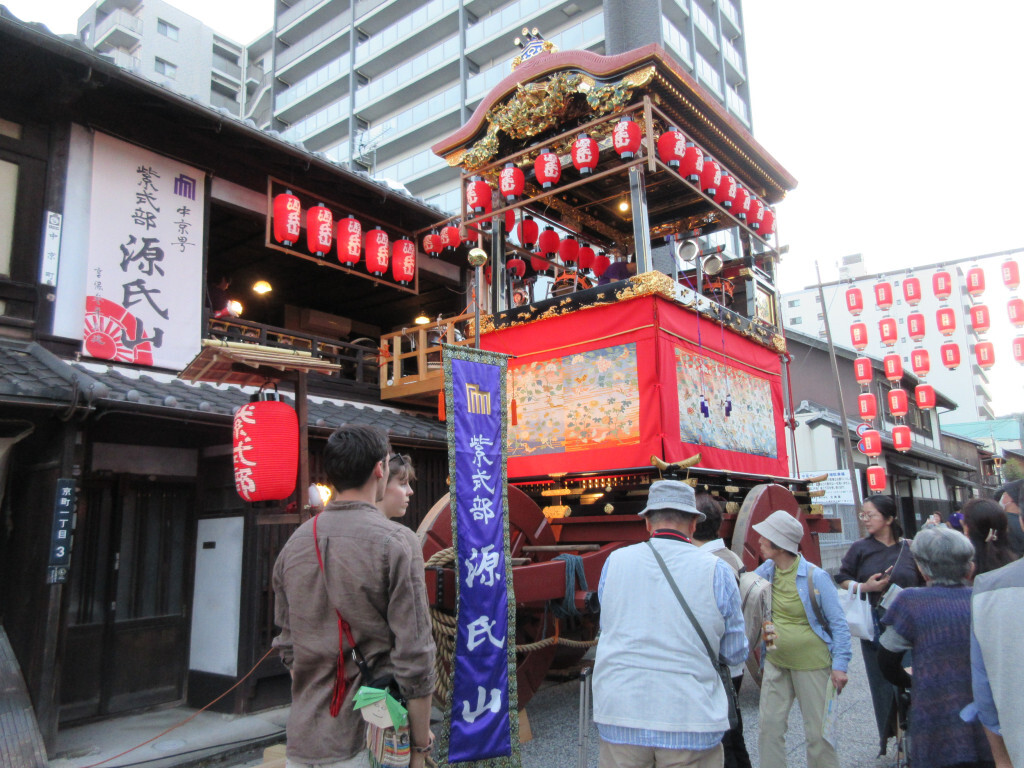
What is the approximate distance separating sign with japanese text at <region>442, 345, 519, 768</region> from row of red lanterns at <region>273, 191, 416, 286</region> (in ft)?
19.5

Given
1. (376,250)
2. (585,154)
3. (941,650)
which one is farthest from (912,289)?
(941,650)

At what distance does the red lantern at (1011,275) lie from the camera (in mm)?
19266

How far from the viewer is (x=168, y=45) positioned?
124ft

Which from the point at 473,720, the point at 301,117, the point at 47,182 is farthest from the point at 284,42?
the point at 473,720

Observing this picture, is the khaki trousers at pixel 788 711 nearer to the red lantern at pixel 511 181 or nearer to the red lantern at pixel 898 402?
the red lantern at pixel 511 181

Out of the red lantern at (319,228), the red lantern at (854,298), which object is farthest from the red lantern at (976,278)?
the red lantern at (319,228)

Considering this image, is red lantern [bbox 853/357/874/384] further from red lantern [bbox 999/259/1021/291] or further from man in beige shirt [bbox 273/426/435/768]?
man in beige shirt [bbox 273/426/435/768]

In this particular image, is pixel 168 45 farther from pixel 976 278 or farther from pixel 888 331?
pixel 976 278

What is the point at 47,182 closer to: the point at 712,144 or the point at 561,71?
the point at 561,71

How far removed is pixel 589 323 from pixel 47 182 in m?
5.93

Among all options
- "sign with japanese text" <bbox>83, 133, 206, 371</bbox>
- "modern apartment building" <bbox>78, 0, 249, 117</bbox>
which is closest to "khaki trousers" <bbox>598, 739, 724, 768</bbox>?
"sign with japanese text" <bbox>83, 133, 206, 371</bbox>

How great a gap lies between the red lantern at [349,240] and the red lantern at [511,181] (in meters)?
2.90

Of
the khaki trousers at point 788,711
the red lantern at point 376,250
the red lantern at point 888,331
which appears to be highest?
the red lantern at point 888,331

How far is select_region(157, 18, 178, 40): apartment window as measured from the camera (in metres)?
37.5
